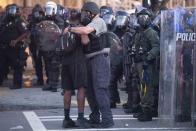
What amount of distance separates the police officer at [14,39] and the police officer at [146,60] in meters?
3.95

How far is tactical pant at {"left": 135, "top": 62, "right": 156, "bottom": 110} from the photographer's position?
9797mm

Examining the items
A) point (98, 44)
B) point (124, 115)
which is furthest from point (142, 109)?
point (98, 44)

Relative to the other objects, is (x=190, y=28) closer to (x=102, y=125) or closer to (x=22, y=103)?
(x=102, y=125)

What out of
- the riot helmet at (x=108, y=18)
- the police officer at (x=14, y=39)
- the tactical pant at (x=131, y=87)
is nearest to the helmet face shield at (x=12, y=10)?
the police officer at (x=14, y=39)

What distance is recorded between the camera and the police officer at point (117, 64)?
11.1 meters

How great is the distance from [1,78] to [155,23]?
519 centimetres

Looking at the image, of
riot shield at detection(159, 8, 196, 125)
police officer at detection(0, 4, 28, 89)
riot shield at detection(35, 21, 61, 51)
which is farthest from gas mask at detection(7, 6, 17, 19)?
riot shield at detection(159, 8, 196, 125)

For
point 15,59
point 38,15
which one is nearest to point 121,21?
point 38,15

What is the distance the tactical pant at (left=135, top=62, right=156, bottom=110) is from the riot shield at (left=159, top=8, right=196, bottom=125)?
0.29 metres

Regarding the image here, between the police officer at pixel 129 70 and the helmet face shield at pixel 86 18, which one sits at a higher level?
the helmet face shield at pixel 86 18

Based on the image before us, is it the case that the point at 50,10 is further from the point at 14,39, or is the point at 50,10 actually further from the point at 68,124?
the point at 68,124

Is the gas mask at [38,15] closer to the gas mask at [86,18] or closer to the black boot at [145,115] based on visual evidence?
the gas mask at [86,18]

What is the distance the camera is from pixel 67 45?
9.12 meters

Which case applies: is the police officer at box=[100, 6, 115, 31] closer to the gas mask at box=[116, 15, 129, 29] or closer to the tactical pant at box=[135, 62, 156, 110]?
the gas mask at box=[116, 15, 129, 29]
